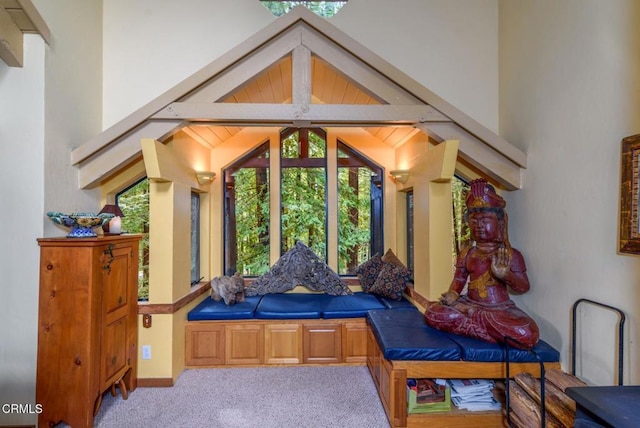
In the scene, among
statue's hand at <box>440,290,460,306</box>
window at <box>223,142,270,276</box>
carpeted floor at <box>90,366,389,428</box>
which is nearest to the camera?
carpeted floor at <box>90,366,389,428</box>

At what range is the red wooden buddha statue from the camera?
88.4 inches

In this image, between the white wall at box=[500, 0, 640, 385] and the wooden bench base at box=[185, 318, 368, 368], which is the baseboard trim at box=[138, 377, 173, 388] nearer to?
the wooden bench base at box=[185, 318, 368, 368]

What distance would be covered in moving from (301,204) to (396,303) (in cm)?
188

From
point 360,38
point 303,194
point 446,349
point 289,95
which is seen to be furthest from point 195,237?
point 446,349

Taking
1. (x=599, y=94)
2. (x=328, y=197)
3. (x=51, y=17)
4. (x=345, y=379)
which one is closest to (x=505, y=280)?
(x=599, y=94)

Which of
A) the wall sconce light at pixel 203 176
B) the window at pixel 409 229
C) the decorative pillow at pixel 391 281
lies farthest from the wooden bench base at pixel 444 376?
the wall sconce light at pixel 203 176

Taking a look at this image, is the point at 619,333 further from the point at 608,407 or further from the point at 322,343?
the point at 322,343

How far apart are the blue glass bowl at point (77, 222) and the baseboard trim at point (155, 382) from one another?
150cm

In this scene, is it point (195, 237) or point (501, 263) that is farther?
point (195, 237)

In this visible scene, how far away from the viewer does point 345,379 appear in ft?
9.75

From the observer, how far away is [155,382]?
112 inches

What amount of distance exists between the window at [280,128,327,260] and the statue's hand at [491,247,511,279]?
2377mm

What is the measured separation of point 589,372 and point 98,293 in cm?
344

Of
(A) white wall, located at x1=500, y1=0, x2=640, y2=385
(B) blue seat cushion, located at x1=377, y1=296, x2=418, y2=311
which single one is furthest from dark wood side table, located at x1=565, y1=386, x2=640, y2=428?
(B) blue seat cushion, located at x1=377, y1=296, x2=418, y2=311
